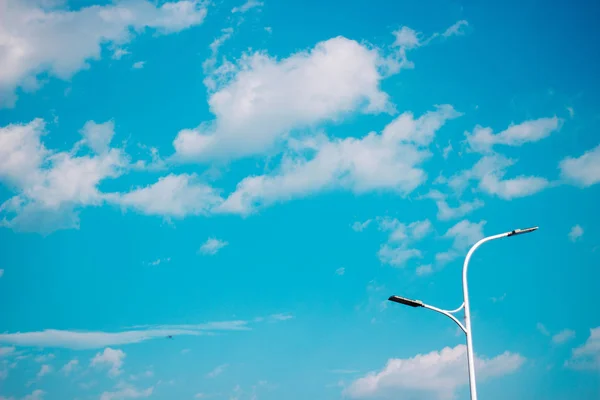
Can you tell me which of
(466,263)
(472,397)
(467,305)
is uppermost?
(466,263)

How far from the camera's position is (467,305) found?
Result: 17.3 meters

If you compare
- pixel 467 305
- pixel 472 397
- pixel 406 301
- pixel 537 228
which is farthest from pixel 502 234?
pixel 472 397

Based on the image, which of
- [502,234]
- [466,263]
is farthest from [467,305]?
[502,234]

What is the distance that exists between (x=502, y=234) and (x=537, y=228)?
113cm

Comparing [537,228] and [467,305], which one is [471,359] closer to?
[467,305]

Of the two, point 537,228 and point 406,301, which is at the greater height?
point 537,228

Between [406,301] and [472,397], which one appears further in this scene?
[406,301]

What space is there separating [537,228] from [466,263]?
8.43ft

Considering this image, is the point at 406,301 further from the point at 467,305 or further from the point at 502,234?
the point at 502,234

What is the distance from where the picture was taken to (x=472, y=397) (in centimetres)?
1609

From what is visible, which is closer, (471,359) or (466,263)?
(471,359)

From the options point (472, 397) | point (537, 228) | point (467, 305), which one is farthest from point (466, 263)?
point (472, 397)

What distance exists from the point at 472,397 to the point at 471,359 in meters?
1.13

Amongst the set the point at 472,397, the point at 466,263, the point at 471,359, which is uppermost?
the point at 466,263
